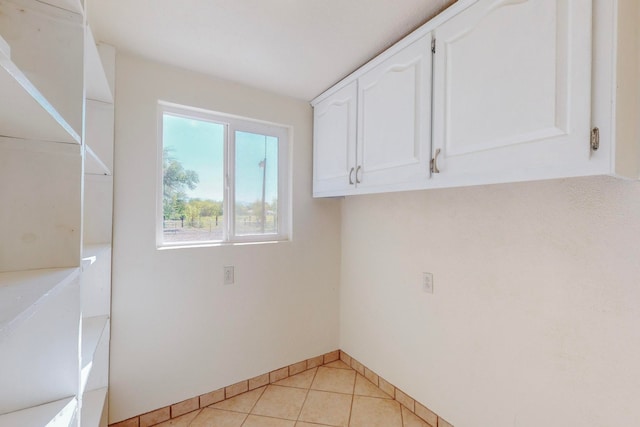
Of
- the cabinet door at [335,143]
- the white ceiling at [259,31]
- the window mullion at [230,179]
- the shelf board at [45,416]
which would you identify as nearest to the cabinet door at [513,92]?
the white ceiling at [259,31]

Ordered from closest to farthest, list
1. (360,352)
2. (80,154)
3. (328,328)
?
(80,154)
(360,352)
(328,328)

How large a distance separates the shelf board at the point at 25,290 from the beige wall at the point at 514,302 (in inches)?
64.8

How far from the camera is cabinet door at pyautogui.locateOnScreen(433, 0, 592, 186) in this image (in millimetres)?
814

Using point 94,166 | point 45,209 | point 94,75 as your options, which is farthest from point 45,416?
point 94,75

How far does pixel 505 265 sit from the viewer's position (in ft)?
4.36

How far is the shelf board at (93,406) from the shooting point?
1190mm

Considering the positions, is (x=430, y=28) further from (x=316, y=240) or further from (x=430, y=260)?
(x=316, y=240)

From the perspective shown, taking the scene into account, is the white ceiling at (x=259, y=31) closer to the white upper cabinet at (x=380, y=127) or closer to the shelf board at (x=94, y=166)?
the white upper cabinet at (x=380, y=127)

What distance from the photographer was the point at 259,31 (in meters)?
→ 1.35

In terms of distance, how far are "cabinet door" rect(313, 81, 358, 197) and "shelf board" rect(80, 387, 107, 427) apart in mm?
1673

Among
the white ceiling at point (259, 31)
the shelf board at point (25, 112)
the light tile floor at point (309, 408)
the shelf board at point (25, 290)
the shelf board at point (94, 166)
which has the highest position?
the white ceiling at point (259, 31)

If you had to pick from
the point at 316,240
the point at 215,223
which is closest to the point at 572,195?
the point at 316,240

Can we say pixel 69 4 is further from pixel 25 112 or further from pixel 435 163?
pixel 435 163

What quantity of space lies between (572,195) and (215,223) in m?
1.93
